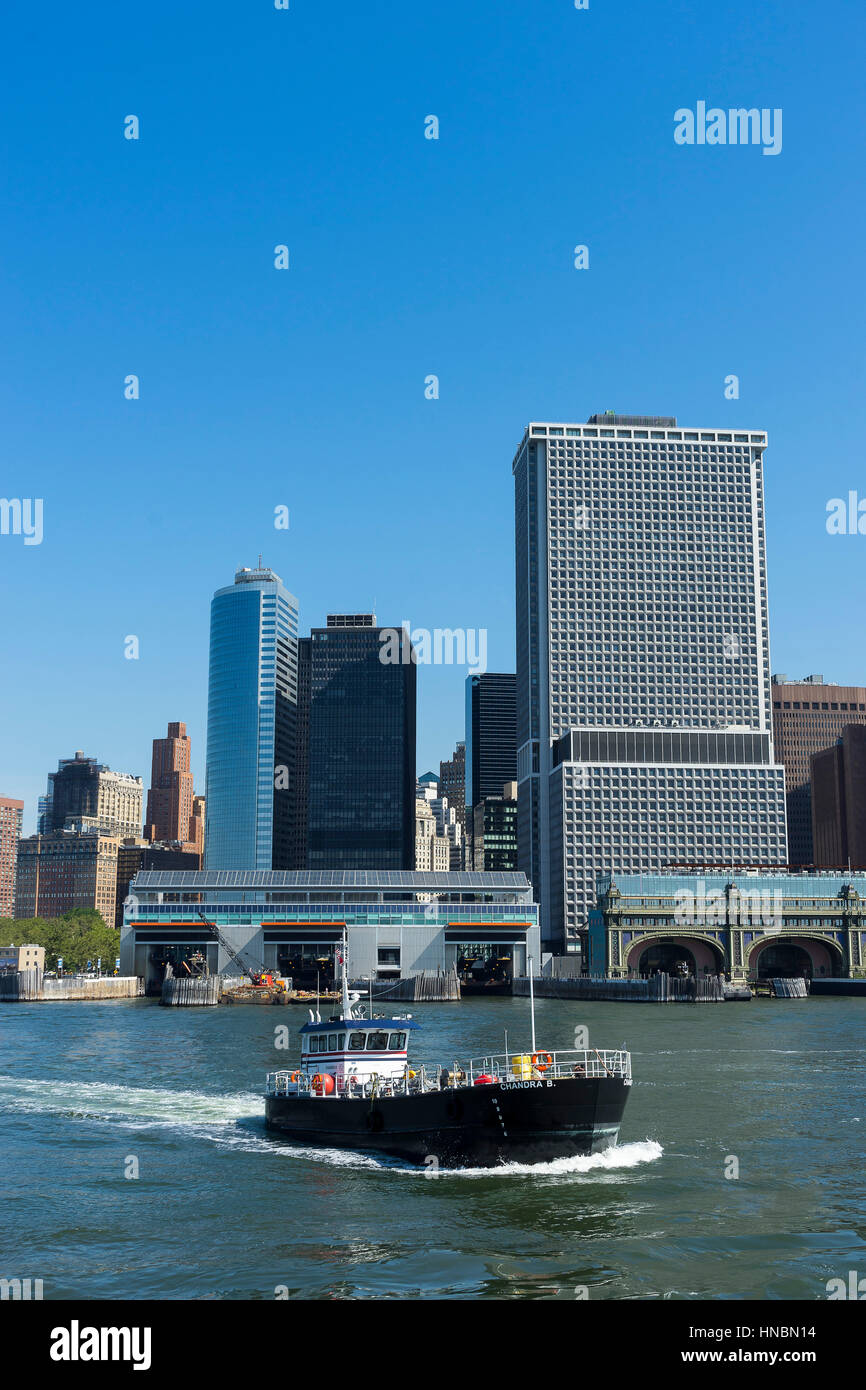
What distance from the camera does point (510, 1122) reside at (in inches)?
1800

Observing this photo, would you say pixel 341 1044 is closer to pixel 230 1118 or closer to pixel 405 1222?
pixel 230 1118

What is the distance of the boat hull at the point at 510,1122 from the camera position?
4550cm

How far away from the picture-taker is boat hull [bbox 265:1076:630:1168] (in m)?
45.5

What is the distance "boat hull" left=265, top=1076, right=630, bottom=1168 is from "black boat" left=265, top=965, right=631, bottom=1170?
1.5 inches

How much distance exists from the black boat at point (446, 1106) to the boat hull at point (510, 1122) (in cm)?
4

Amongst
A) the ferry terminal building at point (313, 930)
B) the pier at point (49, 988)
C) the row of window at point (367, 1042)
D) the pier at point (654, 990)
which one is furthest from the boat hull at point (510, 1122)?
the ferry terminal building at point (313, 930)

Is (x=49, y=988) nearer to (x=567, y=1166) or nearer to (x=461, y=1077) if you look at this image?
(x=461, y=1077)

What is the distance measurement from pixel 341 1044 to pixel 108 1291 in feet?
82.1

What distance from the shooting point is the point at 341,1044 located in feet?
182

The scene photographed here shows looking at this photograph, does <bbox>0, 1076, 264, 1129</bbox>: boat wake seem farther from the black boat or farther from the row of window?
the row of window

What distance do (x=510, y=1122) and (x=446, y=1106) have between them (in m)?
2.79

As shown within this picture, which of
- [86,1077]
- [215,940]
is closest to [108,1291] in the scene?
[86,1077]

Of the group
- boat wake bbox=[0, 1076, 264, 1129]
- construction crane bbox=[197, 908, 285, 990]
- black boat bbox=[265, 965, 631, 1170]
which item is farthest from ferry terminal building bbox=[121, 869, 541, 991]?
black boat bbox=[265, 965, 631, 1170]
